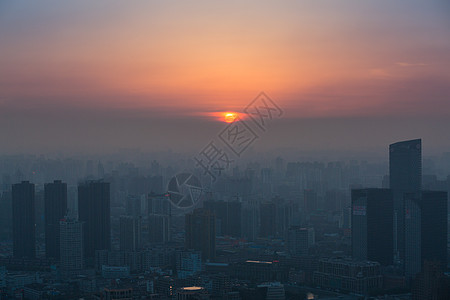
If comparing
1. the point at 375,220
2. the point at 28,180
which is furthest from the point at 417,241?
the point at 28,180

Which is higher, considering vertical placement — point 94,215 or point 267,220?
point 94,215

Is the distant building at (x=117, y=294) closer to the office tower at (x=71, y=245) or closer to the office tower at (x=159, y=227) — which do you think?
the office tower at (x=71, y=245)

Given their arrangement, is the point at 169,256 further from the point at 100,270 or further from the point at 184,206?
the point at 184,206

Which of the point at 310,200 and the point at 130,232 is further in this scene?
the point at 310,200

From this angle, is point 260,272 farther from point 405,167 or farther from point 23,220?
point 23,220

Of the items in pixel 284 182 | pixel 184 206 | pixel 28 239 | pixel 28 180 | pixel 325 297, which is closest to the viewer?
pixel 325 297

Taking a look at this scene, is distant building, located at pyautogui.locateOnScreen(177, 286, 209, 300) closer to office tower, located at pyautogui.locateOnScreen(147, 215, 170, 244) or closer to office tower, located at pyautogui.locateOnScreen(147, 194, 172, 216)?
office tower, located at pyautogui.locateOnScreen(147, 215, 170, 244)

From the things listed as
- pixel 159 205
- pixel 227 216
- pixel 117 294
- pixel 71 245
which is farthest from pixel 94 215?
pixel 117 294
